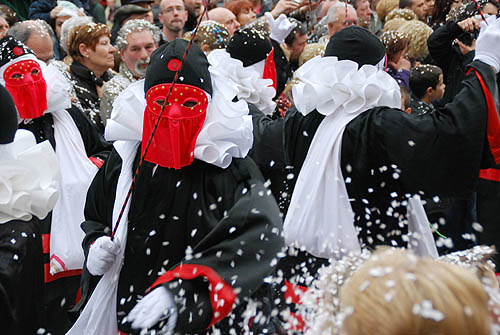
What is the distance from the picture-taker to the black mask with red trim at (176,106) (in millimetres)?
2824

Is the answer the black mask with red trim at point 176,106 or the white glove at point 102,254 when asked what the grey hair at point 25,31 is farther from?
the white glove at point 102,254

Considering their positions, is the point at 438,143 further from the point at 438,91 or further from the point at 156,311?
the point at 438,91

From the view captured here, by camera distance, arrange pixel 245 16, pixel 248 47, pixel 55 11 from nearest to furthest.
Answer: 1. pixel 248 47
2. pixel 55 11
3. pixel 245 16

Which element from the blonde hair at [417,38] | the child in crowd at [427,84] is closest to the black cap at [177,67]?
the child in crowd at [427,84]

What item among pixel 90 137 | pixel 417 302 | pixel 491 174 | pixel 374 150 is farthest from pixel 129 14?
pixel 417 302

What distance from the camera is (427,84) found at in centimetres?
562

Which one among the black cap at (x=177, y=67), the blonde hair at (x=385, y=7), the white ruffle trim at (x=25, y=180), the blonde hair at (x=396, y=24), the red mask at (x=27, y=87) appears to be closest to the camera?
the white ruffle trim at (x=25, y=180)

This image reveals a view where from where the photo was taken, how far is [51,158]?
3.01m

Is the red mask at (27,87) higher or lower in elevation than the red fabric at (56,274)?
higher

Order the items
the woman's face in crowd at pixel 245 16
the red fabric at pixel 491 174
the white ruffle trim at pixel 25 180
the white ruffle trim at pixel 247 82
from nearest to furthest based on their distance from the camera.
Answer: the white ruffle trim at pixel 25 180, the red fabric at pixel 491 174, the white ruffle trim at pixel 247 82, the woman's face in crowd at pixel 245 16

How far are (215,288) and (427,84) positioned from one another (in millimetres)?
3735

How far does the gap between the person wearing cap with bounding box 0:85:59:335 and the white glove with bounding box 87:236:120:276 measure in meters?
0.27

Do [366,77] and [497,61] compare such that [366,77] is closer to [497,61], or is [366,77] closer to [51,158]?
[497,61]

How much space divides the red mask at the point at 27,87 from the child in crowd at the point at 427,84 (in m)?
3.03
